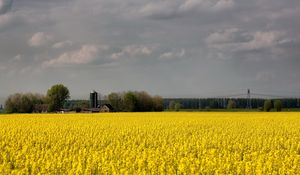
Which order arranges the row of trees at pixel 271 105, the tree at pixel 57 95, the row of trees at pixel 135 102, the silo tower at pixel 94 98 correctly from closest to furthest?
the row of trees at pixel 271 105 → the row of trees at pixel 135 102 → the tree at pixel 57 95 → the silo tower at pixel 94 98

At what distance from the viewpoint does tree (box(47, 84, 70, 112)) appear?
114050mm

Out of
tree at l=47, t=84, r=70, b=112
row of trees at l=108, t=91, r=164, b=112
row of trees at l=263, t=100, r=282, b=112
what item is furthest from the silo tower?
row of trees at l=263, t=100, r=282, b=112

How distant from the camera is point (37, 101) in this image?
113250mm

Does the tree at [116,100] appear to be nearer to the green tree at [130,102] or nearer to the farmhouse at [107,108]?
the farmhouse at [107,108]

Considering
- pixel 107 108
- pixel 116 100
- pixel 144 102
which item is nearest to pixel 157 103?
pixel 144 102

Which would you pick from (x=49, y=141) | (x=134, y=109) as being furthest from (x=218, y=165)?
(x=134, y=109)

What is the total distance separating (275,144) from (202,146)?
3449 mm

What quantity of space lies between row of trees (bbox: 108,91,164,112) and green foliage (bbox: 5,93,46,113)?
1656cm

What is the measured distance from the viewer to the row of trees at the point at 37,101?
10869cm

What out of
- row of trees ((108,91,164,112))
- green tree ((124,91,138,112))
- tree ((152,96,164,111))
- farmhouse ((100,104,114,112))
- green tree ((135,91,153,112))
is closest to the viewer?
farmhouse ((100,104,114,112))

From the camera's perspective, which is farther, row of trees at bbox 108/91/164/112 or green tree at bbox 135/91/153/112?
green tree at bbox 135/91/153/112

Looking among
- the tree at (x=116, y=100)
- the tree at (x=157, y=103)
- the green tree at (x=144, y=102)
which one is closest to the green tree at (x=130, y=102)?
the green tree at (x=144, y=102)

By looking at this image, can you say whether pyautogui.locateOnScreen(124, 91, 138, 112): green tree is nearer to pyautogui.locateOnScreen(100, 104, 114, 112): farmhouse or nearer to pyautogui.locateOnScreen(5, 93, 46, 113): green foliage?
pyautogui.locateOnScreen(100, 104, 114, 112): farmhouse

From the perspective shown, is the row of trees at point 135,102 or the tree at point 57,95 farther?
the tree at point 57,95
